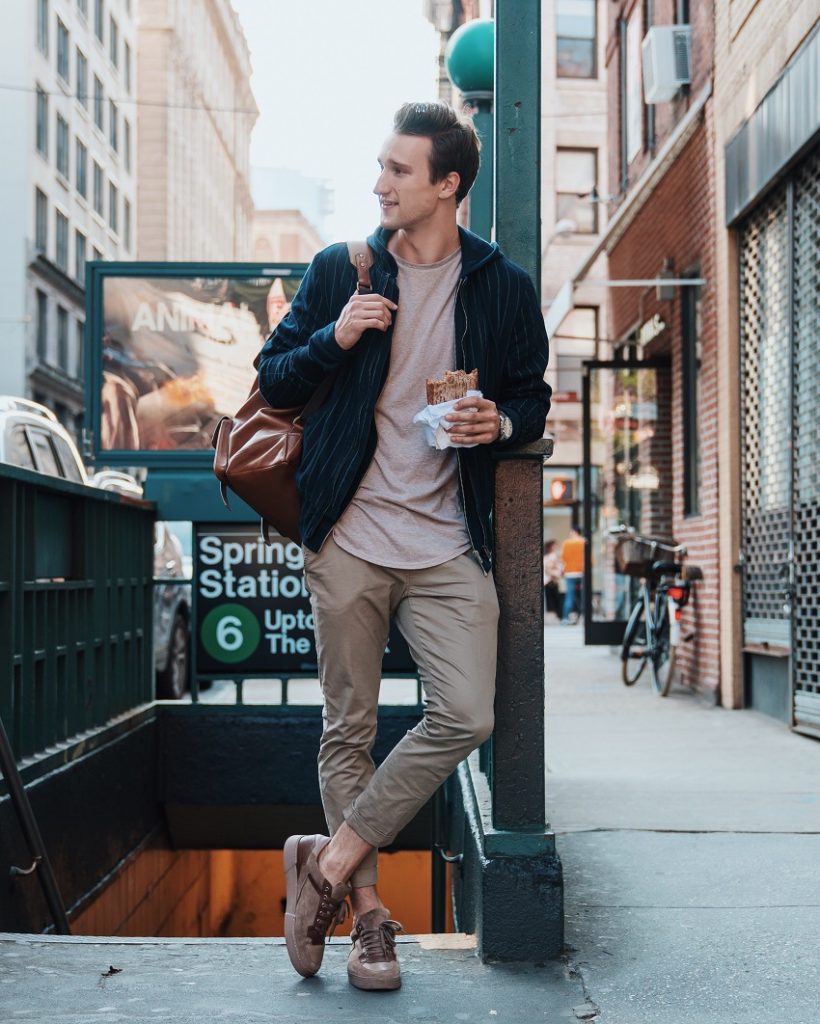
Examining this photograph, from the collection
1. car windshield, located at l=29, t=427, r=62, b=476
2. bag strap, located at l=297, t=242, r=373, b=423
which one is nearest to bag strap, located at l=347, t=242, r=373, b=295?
bag strap, located at l=297, t=242, r=373, b=423

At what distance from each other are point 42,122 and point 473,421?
45.2 metres

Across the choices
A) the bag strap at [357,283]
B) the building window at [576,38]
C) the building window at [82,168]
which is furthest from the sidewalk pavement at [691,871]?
the building window at [82,168]

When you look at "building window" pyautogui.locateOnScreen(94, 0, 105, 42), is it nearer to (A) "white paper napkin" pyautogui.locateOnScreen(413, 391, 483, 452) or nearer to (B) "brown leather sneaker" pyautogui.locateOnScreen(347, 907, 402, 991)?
(A) "white paper napkin" pyautogui.locateOnScreen(413, 391, 483, 452)

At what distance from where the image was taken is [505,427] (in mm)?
3535

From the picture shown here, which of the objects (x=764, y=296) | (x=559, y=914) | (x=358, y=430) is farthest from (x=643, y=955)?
(x=764, y=296)

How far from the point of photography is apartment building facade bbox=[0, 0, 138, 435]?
4300cm

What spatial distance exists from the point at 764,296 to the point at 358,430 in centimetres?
655

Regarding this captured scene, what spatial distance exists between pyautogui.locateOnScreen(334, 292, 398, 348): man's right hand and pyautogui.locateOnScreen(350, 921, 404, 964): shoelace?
1.47 meters

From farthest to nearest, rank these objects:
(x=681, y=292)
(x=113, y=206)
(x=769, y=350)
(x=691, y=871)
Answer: (x=113, y=206)
(x=681, y=292)
(x=769, y=350)
(x=691, y=871)

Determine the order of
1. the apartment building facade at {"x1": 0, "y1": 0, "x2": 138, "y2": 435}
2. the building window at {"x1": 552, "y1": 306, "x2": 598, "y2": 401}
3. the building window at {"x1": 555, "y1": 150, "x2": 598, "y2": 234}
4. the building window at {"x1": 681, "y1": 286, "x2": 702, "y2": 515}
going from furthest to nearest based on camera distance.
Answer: the apartment building facade at {"x1": 0, "y1": 0, "x2": 138, "y2": 435} < the building window at {"x1": 555, "y1": 150, "x2": 598, "y2": 234} < the building window at {"x1": 552, "y1": 306, "x2": 598, "y2": 401} < the building window at {"x1": 681, "y1": 286, "x2": 702, "y2": 515}

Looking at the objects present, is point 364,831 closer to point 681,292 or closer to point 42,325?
point 681,292

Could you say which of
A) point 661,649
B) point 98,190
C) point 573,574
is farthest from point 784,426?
point 98,190

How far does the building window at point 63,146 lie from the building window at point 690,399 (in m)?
39.5

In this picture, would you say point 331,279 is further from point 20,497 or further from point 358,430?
point 20,497
